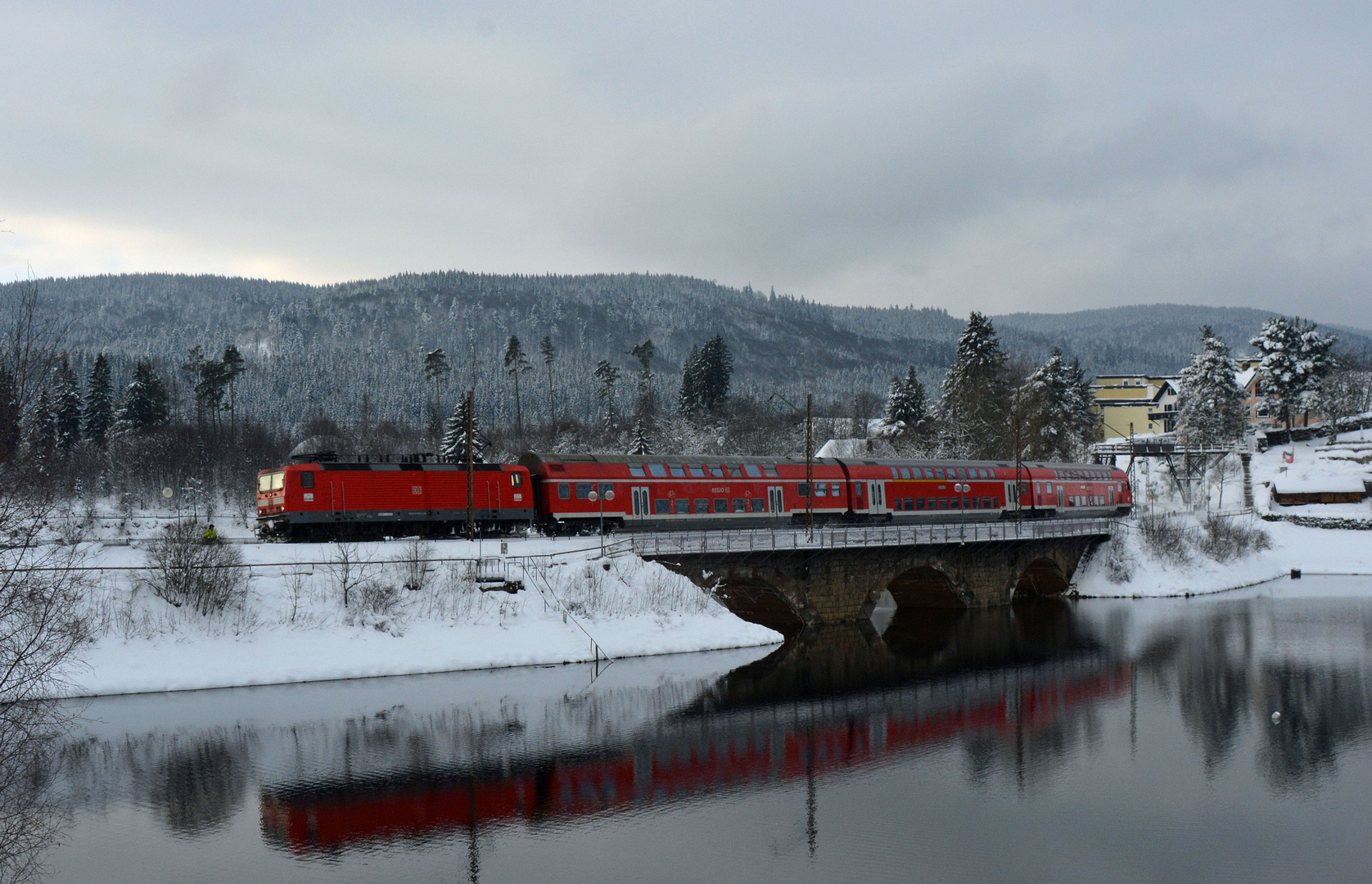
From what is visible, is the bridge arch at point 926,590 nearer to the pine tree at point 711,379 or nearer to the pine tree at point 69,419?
the pine tree at point 711,379

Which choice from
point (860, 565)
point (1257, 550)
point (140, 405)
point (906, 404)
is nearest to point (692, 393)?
point (906, 404)

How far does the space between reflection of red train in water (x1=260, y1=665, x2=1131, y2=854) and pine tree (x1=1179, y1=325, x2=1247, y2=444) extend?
87.3 meters

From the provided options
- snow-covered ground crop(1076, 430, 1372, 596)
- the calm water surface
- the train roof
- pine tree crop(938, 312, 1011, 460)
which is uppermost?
pine tree crop(938, 312, 1011, 460)

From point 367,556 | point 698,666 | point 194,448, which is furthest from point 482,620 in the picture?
point 194,448

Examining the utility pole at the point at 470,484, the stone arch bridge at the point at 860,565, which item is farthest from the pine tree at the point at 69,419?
the stone arch bridge at the point at 860,565

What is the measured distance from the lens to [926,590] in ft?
191

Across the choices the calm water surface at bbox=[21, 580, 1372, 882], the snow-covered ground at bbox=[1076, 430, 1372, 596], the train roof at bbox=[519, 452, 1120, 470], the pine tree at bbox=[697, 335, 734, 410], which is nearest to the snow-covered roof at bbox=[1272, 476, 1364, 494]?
the snow-covered ground at bbox=[1076, 430, 1372, 596]

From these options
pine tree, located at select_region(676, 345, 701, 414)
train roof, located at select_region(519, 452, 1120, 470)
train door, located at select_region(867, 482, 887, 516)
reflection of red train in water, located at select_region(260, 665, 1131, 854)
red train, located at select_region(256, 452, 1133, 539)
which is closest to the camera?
reflection of red train in water, located at select_region(260, 665, 1131, 854)

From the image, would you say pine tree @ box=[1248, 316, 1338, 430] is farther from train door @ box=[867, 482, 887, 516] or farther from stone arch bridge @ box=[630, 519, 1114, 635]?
train door @ box=[867, 482, 887, 516]

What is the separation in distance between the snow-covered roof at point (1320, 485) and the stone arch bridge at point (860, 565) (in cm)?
3579

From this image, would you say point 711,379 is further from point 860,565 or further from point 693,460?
point 860,565

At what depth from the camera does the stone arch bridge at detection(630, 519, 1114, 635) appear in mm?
43156

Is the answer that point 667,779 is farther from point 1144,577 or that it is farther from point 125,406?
point 125,406

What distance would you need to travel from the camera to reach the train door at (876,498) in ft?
190
